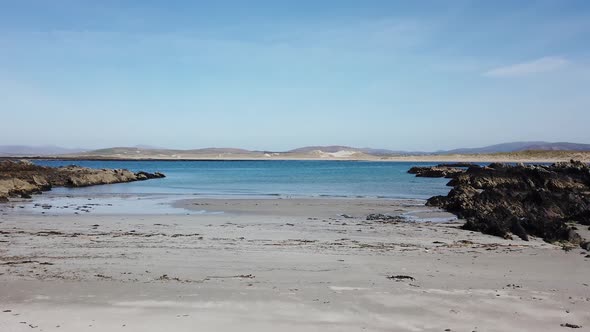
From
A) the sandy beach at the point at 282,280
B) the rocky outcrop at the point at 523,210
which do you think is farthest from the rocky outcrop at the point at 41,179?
the rocky outcrop at the point at 523,210

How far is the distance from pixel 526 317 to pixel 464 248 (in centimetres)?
494

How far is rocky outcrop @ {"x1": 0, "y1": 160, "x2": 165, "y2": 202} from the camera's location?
2436 cm

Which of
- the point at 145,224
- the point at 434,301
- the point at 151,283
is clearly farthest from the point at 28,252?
the point at 434,301

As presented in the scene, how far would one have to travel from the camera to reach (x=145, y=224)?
568 inches

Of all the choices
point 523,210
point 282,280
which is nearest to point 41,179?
point 523,210

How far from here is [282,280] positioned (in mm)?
7461

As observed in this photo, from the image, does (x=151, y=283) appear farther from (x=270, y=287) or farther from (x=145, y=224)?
(x=145, y=224)

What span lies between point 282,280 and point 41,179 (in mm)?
28940

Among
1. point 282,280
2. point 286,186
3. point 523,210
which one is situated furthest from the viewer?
point 286,186

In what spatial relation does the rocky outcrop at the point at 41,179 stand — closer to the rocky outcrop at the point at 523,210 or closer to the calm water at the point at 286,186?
the calm water at the point at 286,186

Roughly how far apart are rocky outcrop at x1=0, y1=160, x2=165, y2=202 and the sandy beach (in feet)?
39.6

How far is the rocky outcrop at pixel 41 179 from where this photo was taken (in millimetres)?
24359

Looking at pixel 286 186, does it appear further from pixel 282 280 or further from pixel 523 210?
pixel 282 280

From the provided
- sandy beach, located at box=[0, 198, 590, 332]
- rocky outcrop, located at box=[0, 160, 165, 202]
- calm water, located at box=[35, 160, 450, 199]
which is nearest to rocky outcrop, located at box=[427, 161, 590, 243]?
sandy beach, located at box=[0, 198, 590, 332]
